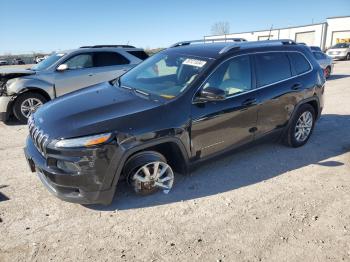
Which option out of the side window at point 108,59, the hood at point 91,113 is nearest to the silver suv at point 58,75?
the side window at point 108,59

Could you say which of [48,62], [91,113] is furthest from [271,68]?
[48,62]

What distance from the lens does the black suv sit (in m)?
3.07

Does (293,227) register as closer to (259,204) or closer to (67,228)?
(259,204)

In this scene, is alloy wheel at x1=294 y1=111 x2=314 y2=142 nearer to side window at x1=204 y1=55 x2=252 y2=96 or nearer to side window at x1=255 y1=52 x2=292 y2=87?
side window at x1=255 y1=52 x2=292 y2=87

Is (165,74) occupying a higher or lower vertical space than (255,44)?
lower

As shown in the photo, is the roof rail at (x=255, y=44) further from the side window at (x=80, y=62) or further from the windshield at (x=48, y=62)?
the windshield at (x=48, y=62)

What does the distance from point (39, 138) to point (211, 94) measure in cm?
196

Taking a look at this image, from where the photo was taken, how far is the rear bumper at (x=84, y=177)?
3.00m

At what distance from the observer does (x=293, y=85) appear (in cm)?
480

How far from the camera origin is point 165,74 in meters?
4.29

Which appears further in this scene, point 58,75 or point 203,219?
point 58,75

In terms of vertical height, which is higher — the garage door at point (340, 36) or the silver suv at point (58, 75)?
the silver suv at point (58, 75)

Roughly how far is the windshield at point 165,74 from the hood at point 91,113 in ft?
0.90

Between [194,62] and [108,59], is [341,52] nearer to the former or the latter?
[108,59]
